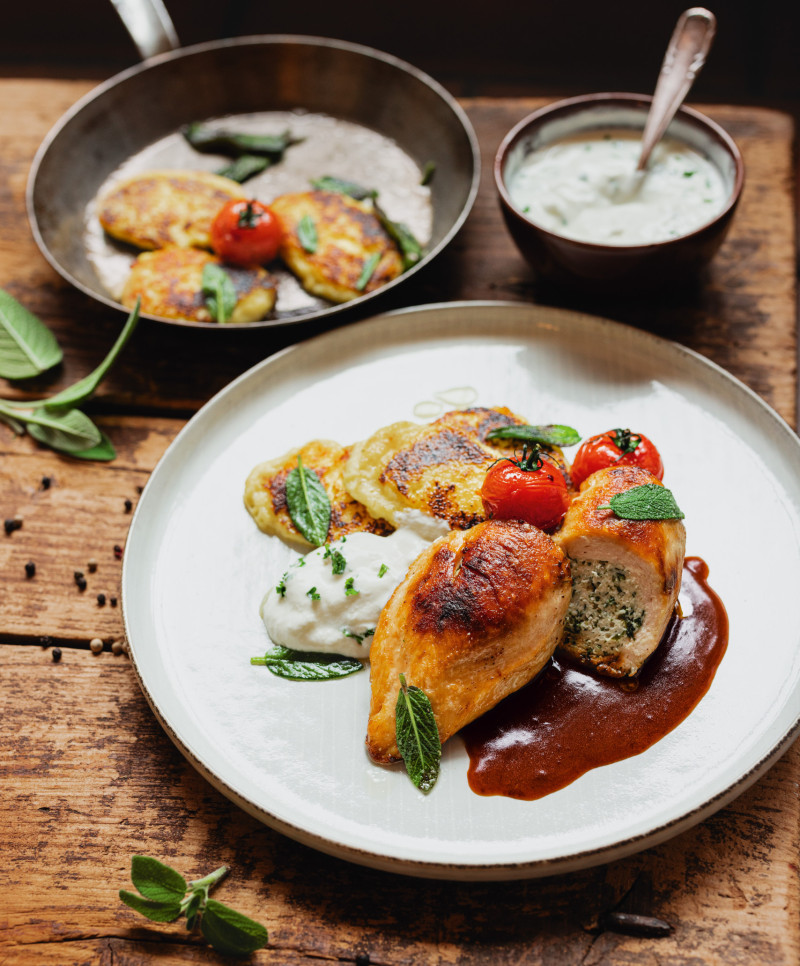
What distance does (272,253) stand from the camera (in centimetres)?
400

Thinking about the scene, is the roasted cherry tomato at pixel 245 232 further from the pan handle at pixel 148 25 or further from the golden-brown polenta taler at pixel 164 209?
the pan handle at pixel 148 25

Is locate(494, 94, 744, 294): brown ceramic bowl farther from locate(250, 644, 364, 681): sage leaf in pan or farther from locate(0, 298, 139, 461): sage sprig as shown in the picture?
locate(250, 644, 364, 681): sage leaf in pan

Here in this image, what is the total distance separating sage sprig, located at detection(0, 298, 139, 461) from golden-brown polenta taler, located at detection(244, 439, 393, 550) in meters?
0.82

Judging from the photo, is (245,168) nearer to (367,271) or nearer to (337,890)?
(367,271)

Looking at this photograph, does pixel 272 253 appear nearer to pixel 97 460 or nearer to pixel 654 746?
pixel 97 460

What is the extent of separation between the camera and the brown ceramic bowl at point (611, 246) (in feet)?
11.5

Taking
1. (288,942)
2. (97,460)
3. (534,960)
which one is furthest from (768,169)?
(288,942)

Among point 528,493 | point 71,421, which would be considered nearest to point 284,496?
point 528,493

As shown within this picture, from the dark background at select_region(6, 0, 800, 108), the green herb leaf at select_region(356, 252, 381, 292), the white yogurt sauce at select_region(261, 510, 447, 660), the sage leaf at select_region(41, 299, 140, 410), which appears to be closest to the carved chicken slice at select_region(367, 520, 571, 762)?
the white yogurt sauce at select_region(261, 510, 447, 660)

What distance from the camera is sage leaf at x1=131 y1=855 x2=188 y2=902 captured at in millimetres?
2398

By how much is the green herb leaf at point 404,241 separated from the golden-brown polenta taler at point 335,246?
0.02 m

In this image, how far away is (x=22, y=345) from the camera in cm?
387

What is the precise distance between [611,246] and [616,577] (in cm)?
147

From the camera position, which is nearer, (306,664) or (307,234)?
(306,664)
